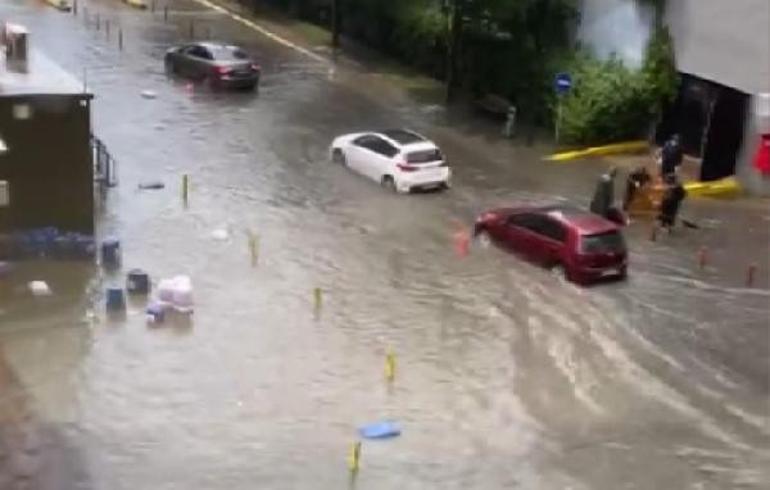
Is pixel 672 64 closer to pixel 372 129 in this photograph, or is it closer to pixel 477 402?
pixel 372 129

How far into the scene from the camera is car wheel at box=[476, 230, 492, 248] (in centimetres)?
3041

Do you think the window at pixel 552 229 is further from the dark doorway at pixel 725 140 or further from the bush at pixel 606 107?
the bush at pixel 606 107

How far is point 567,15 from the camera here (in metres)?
41.7

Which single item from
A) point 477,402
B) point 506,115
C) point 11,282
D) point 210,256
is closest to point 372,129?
point 506,115

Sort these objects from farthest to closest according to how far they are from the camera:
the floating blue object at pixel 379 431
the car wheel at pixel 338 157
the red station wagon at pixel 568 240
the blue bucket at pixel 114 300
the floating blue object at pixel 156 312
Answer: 1. the car wheel at pixel 338 157
2. the red station wagon at pixel 568 240
3. the blue bucket at pixel 114 300
4. the floating blue object at pixel 156 312
5. the floating blue object at pixel 379 431

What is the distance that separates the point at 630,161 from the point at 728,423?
16.6m

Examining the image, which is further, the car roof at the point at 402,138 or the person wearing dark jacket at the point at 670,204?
the car roof at the point at 402,138

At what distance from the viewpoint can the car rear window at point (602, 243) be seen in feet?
92.0

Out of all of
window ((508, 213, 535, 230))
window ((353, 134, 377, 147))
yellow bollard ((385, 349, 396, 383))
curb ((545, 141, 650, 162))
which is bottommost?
yellow bollard ((385, 349, 396, 383))

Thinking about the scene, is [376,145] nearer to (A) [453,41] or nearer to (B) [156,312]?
(A) [453,41]

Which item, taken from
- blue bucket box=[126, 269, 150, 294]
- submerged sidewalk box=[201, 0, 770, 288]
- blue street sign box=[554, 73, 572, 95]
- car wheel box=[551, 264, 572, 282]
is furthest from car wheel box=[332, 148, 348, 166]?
blue bucket box=[126, 269, 150, 294]

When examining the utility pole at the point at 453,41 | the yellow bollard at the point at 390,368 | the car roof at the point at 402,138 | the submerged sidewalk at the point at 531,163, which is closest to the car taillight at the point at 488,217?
the submerged sidewalk at the point at 531,163

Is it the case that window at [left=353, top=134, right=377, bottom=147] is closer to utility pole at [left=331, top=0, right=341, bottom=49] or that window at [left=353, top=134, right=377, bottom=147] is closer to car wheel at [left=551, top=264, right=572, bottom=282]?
car wheel at [left=551, top=264, right=572, bottom=282]

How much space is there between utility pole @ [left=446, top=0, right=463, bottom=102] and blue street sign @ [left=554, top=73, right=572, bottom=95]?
171 inches
